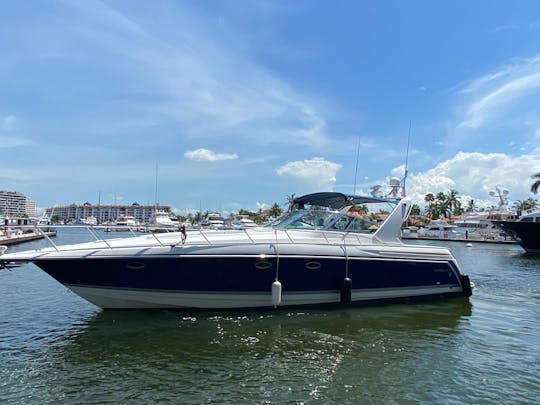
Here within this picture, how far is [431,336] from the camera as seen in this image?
9.27 metres

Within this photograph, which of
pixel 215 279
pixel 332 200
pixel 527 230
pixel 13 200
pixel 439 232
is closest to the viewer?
pixel 215 279

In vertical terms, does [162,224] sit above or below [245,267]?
above

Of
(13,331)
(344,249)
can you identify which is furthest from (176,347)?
(344,249)

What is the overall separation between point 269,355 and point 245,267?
2659 mm

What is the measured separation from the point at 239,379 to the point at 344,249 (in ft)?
16.8

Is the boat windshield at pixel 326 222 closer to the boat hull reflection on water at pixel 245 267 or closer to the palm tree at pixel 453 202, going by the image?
the boat hull reflection on water at pixel 245 267

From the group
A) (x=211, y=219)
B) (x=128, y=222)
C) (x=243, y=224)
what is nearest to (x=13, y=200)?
(x=211, y=219)

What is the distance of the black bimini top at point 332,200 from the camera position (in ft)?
42.1

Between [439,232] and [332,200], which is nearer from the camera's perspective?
[332,200]

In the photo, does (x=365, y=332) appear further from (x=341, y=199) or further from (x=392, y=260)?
(x=341, y=199)

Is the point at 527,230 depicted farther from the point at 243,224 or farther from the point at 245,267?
the point at 245,267

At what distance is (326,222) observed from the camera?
38.9 ft

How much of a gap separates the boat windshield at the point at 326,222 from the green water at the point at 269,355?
222cm

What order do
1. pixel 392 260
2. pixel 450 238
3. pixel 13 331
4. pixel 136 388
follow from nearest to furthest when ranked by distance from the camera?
pixel 136 388 < pixel 13 331 < pixel 392 260 < pixel 450 238
